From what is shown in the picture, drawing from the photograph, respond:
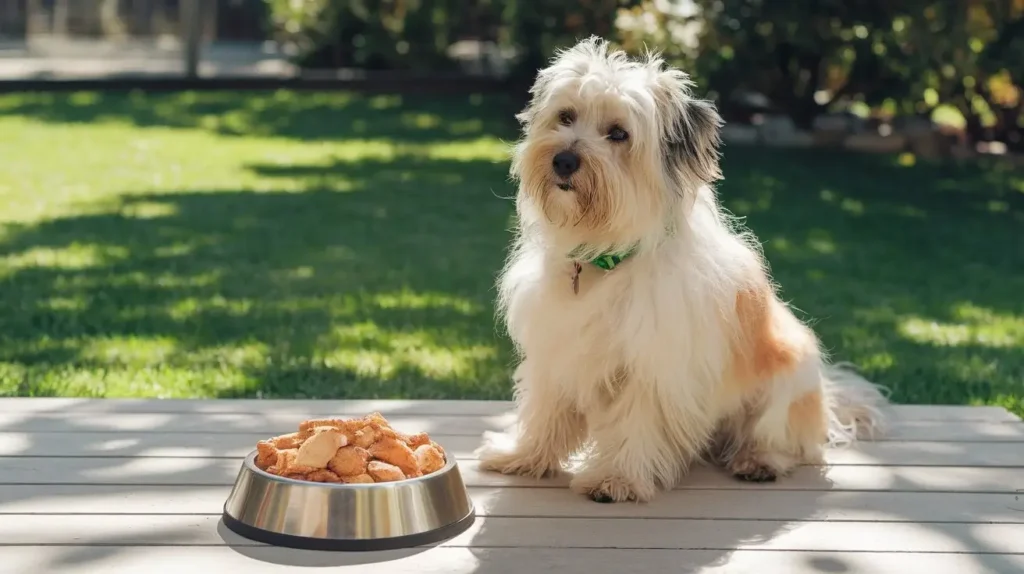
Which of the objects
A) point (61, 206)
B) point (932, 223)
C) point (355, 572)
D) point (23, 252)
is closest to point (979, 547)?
point (355, 572)

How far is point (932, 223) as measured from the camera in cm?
1034

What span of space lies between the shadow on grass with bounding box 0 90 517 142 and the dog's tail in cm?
995

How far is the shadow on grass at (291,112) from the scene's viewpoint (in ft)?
49.0

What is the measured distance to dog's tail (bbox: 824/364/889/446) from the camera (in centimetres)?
461

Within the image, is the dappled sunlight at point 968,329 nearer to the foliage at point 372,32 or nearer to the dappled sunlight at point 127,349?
the dappled sunlight at point 127,349

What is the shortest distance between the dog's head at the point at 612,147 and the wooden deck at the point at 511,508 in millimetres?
857

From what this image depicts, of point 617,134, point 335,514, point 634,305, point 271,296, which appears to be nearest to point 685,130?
point 617,134

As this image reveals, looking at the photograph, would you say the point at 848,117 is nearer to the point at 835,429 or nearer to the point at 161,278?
the point at 161,278

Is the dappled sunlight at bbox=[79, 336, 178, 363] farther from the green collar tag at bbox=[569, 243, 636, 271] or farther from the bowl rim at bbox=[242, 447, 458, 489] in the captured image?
the green collar tag at bbox=[569, 243, 636, 271]

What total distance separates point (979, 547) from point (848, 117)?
36.9 feet

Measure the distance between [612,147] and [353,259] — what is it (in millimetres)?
4895

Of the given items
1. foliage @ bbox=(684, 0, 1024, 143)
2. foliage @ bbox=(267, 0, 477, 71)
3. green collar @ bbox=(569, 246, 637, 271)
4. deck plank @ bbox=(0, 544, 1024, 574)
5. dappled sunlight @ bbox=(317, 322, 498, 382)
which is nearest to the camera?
deck plank @ bbox=(0, 544, 1024, 574)

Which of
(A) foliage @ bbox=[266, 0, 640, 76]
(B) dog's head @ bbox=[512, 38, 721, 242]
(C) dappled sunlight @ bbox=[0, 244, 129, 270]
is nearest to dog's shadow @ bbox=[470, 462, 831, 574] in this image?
(B) dog's head @ bbox=[512, 38, 721, 242]

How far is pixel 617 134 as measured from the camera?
12.6 feet
